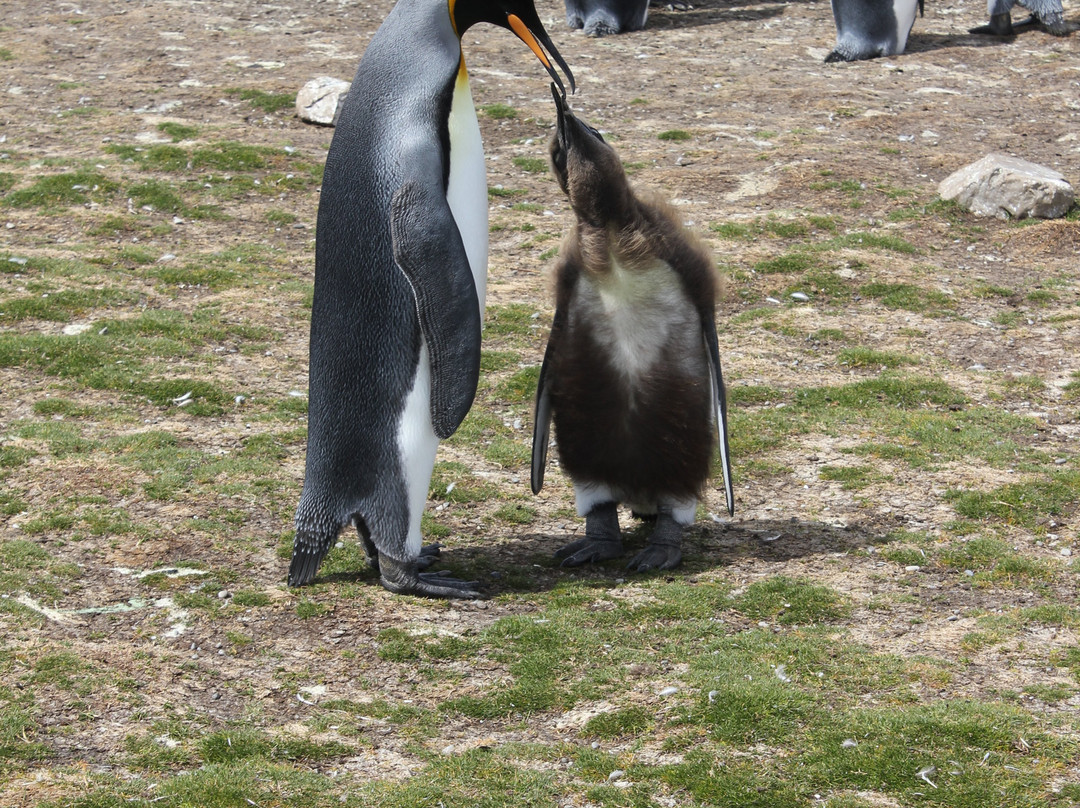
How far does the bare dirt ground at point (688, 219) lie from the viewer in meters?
4.02

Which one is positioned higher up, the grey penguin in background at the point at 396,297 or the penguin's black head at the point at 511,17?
the penguin's black head at the point at 511,17

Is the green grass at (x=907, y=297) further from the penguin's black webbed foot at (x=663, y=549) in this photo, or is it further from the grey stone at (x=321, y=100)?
the grey stone at (x=321, y=100)

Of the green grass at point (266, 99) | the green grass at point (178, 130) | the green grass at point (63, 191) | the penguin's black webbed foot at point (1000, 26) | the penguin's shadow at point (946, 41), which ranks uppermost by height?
the penguin's black webbed foot at point (1000, 26)

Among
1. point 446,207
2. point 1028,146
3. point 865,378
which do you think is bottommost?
point 865,378

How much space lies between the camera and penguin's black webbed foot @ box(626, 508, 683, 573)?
4766 mm

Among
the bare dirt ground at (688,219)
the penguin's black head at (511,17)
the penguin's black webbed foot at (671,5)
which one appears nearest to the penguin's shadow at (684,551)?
the bare dirt ground at (688,219)

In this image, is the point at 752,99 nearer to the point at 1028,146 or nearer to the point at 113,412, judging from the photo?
the point at 1028,146

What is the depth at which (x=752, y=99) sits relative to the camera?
12086 millimetres

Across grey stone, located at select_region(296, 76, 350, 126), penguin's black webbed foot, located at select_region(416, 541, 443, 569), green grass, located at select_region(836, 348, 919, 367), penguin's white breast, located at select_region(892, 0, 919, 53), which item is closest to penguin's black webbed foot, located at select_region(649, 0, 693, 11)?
penguin's white breast, located at select_region(892, 0, 919, 53)

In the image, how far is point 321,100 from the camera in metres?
11.1

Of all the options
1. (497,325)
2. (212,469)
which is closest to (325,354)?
(212,469)

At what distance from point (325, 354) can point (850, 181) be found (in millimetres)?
6444

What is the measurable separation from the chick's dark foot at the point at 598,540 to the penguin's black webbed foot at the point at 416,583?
523 mm

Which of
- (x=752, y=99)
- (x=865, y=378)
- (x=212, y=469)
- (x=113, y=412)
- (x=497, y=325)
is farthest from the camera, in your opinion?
(x=752, y=99)
